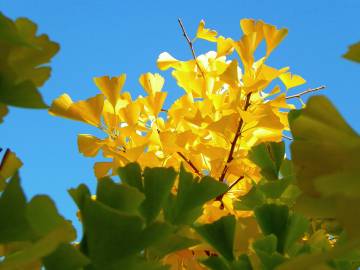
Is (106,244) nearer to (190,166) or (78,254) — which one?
(78,254)

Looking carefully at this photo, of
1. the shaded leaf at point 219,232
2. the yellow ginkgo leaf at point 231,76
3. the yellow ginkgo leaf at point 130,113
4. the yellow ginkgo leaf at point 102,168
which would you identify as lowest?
the shaded leaf at point 219,232

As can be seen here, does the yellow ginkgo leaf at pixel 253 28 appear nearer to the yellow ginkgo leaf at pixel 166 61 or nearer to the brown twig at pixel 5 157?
the yellow ginkgo leaf at pixel 166 61

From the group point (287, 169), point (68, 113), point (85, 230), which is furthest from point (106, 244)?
Result: point (68, 113)

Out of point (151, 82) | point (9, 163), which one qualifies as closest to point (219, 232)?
point (9, 163)

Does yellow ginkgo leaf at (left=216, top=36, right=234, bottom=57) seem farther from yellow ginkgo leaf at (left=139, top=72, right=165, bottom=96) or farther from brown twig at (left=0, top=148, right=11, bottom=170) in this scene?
brown twig at (left=0, top=148, right=11, bottom=170)

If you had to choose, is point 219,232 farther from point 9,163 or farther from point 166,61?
point 166,61

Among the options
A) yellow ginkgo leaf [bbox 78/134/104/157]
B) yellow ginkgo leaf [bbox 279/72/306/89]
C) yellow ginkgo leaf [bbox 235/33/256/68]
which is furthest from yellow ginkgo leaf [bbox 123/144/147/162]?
yellow ginkgo leaf [bbox 279/72/306/89]

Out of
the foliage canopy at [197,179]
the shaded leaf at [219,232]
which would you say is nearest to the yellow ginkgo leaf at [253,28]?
the foliage canopy at [197,179]
